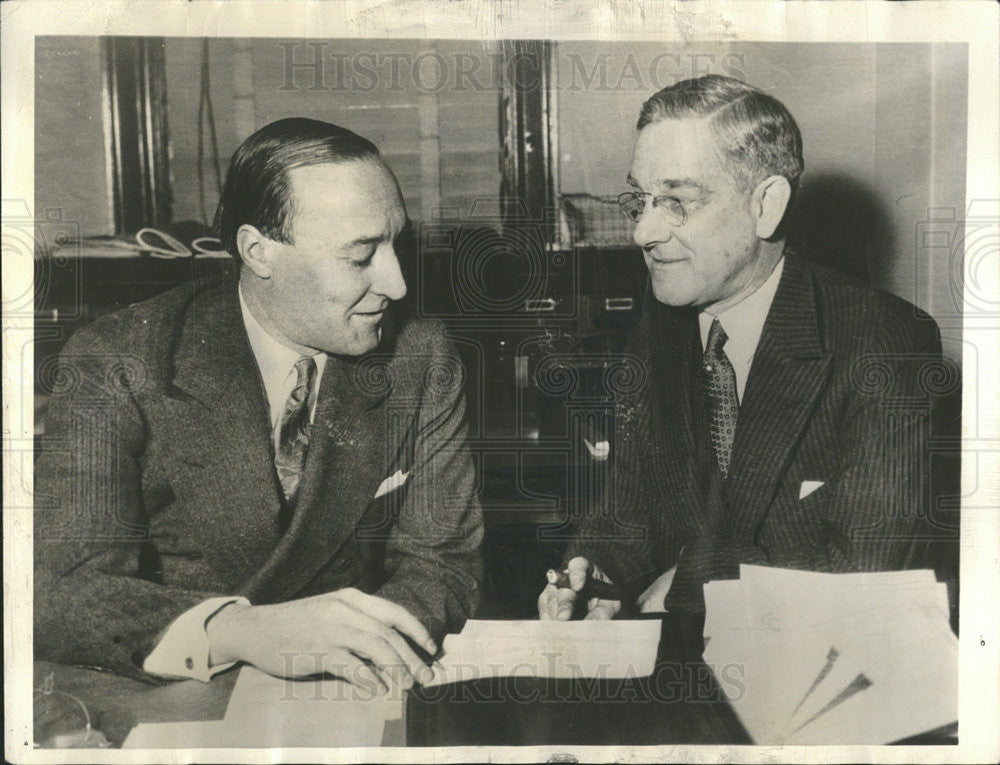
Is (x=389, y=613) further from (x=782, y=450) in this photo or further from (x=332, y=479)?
(x=782, y=450)

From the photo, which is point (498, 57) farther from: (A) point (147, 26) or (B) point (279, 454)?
(B) point (279, 454)

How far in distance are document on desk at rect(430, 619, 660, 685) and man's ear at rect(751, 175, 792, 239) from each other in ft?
3.96

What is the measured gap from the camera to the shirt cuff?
9.16 ft

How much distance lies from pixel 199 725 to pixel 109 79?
191cm

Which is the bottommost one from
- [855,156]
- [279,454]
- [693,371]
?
[279,454]

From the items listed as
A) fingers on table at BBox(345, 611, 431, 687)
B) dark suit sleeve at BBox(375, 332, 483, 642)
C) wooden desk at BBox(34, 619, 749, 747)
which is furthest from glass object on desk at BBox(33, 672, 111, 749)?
dark suit sleeve at BBox(375, 332, 483, 642)

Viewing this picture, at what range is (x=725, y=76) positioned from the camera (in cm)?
286

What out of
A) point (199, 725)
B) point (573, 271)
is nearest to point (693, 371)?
point (573, 271)

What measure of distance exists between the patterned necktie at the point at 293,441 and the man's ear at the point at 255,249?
323 mm

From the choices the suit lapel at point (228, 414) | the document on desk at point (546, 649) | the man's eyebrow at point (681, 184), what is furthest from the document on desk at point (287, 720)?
the man's eyebrow at point (681, 184)

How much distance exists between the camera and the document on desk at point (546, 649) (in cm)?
288

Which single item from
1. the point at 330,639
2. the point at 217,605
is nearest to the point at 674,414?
the point at 330,639

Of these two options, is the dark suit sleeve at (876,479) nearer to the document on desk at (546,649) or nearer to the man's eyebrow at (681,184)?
the document on desk at (546,649)

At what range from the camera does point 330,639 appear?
9.34 feet
